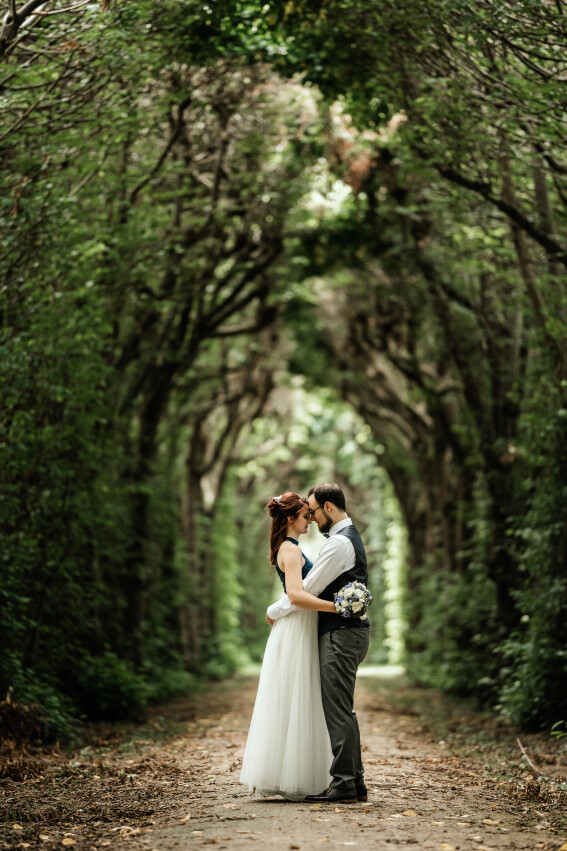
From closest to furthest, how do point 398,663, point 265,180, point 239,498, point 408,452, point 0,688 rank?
point 0,688
point 265,180
point 408,452
point 398,663
point 239,498

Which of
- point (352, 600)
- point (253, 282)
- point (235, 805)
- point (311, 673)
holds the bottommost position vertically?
point (235, 805)

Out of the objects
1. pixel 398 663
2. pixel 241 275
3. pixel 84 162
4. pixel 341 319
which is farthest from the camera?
pixel 398 663

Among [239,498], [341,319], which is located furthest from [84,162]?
[239,498]

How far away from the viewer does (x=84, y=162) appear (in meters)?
10.1

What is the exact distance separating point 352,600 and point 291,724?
3.11ft

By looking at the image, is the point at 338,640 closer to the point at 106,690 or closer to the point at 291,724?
the point at 291,724

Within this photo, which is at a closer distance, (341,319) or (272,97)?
(272,97)

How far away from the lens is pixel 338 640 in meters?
6.39

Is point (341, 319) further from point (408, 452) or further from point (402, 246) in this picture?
point (402, 246)

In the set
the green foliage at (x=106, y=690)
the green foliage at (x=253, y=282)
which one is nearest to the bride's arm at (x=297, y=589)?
the green foliage at (x=253, y=282)

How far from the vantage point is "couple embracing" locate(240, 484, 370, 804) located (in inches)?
244

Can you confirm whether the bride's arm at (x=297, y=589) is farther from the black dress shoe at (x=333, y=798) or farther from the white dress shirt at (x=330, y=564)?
the black dress shoe at (x=333, y=798)

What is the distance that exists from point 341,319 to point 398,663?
11487 mm

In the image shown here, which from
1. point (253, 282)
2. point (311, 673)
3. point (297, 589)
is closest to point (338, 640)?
point (311, 673)
